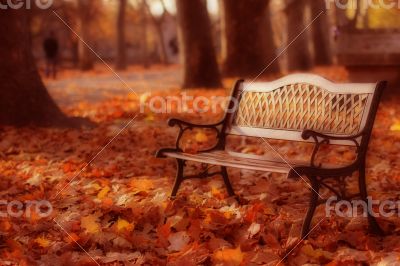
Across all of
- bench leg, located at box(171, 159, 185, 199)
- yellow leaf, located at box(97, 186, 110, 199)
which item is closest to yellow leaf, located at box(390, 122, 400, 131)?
bench leg, located at box(171, 159, 185, 199)

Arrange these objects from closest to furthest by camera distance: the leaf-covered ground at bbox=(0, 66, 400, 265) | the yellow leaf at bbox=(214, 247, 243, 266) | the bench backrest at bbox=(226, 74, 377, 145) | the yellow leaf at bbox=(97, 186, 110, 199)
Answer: the yellow leaf at bbox=(214, 247, 243, 266)
the leaf-covered ground at bbox=(0, 66, 400, 265)
the bench backrest at bbox=(226, 74, 377, 145)
the yellow leaf at bbox=(97, 186, 110, 199)

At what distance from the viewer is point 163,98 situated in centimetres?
1260

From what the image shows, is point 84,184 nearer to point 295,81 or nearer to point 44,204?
point 44,204

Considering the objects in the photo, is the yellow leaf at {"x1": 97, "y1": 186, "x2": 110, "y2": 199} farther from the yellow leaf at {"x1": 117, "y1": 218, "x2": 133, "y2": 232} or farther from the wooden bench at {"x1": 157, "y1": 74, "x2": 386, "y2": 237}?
the yellow leaf at {"x1": 117, "y1": 218, "x2": 133, "y2": 232}

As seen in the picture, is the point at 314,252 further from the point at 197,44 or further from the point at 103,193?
the point at 197,44

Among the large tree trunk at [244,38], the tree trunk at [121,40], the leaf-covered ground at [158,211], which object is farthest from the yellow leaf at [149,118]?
the tree trunk at [121,40]

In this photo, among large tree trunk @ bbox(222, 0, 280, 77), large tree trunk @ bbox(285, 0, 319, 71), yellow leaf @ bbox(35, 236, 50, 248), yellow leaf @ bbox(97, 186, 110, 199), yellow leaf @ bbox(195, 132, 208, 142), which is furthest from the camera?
large tree trunk @ bbox(285, 0, 319, 71)

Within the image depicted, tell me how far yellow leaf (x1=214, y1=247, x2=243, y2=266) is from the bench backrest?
1.32m

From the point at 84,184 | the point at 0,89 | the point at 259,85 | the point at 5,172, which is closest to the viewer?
the point at 259,85

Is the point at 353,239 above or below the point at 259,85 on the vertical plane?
below

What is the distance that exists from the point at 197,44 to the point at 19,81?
5.98 meters

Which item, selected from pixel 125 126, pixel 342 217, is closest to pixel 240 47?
pixel 125 126

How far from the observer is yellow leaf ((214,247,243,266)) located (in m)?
3.91

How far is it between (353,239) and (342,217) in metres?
0.58
